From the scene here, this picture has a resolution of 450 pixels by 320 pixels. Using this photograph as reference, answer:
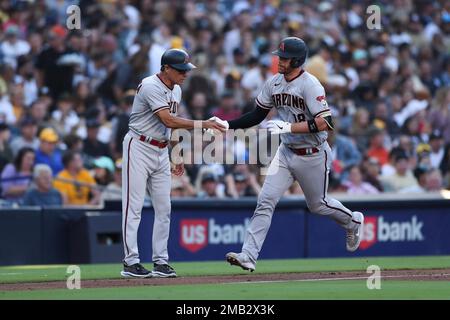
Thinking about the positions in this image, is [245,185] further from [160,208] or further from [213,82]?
[160,208]

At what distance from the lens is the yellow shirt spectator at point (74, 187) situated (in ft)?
53.4

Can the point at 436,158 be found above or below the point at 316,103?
below

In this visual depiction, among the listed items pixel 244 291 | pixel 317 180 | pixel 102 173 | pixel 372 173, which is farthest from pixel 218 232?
pixel 244 291

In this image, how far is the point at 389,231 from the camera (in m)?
16.8

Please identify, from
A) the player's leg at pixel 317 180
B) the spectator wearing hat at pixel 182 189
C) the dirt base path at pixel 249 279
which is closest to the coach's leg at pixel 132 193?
the dirt base path at pixel 249 279

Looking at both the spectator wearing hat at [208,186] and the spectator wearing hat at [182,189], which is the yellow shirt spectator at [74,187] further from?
the spectator wearing hat at [208,186]

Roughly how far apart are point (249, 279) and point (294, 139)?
1.44 meters

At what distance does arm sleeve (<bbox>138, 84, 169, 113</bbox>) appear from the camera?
10.7m

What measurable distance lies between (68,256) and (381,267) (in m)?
5.09

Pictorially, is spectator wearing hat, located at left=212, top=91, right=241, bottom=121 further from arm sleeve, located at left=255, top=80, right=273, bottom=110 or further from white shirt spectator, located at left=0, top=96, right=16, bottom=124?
arm sleeve, located at left=255, top=80, right=273, bottom=110

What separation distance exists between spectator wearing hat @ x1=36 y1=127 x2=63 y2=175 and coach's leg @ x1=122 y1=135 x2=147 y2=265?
581 cm

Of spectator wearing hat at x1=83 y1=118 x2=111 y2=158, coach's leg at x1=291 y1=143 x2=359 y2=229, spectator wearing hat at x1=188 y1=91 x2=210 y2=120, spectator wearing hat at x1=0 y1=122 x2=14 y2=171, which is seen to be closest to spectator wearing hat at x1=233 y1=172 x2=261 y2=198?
spectator wearing hat at x1=188 y1=91 x2=210 y2=120
